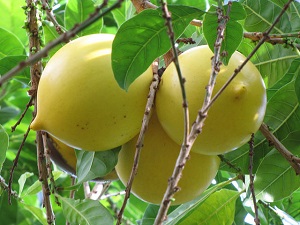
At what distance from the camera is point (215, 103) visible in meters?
1.02

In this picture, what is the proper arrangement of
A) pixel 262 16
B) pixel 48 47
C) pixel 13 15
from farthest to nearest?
pixel 13 15
pixel 262 16
pixel 48 47

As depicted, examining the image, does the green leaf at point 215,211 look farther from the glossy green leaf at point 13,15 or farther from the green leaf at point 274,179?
the glossy green leaf at point 13,15

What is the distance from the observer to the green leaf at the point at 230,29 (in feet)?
3.65

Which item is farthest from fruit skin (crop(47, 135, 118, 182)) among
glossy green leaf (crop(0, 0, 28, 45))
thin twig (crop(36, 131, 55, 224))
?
glossy green leaf (crop(0, 0, 28, 45))

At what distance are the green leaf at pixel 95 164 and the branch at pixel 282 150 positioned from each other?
0.28 metres

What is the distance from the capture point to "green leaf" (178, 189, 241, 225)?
4.64 feet

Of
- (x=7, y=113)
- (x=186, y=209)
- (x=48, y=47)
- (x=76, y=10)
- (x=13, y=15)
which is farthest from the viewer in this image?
(x=7, y=113)

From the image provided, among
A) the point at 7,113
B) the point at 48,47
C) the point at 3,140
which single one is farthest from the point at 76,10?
the point at 48,47

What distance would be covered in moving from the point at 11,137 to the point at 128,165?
94cm

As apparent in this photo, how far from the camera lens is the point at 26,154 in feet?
6.73

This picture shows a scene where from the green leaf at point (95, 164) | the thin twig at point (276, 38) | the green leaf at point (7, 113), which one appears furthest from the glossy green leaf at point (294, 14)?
the green leaf at point (7, 113)

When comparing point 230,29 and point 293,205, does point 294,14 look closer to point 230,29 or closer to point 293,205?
point 230,29

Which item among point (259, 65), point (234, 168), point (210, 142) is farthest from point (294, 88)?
point (210, 142)

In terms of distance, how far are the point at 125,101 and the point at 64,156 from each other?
298 mm
